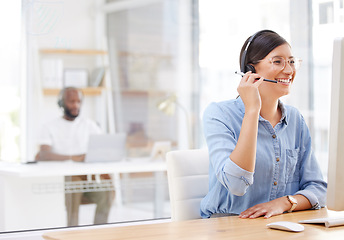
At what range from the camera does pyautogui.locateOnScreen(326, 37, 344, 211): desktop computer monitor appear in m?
1.32

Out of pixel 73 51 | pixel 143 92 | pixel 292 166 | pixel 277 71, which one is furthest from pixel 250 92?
pixel 143 92

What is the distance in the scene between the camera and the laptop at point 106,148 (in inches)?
135

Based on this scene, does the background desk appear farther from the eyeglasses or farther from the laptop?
the laptop

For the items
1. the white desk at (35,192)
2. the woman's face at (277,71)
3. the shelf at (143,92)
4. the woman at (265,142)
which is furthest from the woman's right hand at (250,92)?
the shelf at (143,92)

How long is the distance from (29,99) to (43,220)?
2.43 ft

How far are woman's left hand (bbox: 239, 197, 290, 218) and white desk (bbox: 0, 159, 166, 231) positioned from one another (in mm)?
1783

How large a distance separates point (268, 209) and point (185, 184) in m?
0.38

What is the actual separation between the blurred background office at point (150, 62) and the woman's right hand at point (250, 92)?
5.87 ft

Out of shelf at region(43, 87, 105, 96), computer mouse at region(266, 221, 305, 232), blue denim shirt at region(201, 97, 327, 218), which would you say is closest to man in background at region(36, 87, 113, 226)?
shelf at region(43, 87, 105, 96)

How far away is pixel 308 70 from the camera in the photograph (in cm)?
404

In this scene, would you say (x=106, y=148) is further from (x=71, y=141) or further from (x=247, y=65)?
(x=247, y=65)

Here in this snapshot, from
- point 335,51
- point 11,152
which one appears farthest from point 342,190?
point 11,152

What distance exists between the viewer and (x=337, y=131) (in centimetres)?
132

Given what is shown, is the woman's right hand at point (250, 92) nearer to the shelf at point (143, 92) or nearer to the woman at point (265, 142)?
the woman at point (265, 142)
